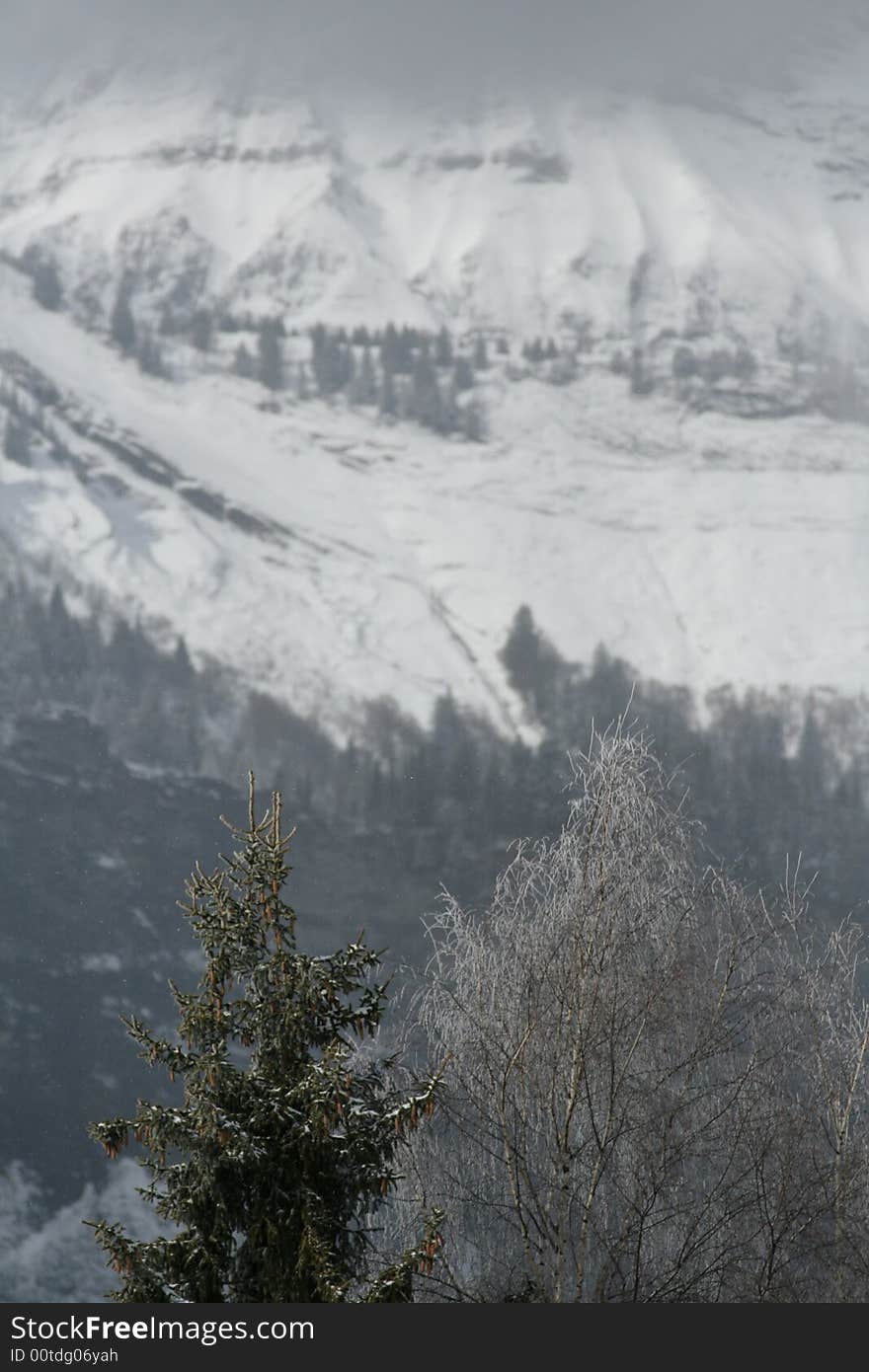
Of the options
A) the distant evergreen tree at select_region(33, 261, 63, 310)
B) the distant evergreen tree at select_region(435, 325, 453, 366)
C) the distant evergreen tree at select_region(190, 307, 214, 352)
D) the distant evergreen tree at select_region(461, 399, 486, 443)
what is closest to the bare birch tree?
the distant evergreen tree at select_region(461, 399, 486, 443)

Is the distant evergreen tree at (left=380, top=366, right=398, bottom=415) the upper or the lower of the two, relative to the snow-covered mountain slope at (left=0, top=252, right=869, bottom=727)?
upper

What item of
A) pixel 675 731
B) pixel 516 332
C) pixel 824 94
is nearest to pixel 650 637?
pixel 675 731

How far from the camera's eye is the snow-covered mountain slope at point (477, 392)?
12412 centimetres

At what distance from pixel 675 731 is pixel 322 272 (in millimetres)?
64501

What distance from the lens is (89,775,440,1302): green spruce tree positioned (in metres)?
12.4

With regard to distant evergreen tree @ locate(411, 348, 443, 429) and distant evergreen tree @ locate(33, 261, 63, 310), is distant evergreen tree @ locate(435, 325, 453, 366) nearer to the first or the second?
distant evergreen tree @ locate(411, 348, 443, 429)

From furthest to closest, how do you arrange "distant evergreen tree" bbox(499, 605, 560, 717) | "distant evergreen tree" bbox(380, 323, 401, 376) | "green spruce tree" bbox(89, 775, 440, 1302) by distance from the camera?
"distant evergreen tree" bbox(380, 323, 401, 376)
"distant evergreen tree" bbox(499, 605, 560, 717)
"green spruce tree" bbox(89, 775, 440, 1302)

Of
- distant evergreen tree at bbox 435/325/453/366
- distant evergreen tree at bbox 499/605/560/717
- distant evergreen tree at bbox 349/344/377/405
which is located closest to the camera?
distant evergreen tree at bbox 499/605/560/717

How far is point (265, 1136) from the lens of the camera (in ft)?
41.2

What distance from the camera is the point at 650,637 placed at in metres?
124

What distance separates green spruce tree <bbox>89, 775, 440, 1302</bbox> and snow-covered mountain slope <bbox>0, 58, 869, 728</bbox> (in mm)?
102033

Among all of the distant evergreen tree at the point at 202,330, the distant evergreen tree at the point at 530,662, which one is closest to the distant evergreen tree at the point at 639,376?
the distant evergreen tree at the point at 530,662

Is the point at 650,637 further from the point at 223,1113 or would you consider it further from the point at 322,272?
the point at 223,1113

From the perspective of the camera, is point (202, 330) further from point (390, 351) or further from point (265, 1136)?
point (265, 1136)
